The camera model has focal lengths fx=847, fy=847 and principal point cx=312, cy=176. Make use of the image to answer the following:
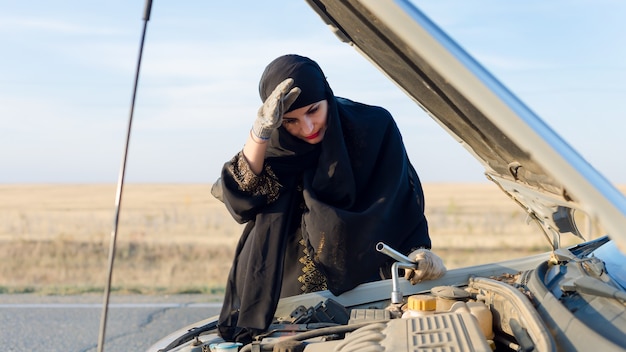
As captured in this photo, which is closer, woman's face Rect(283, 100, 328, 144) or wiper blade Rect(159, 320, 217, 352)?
wiper blade Rect(159, 320, 217, 352)

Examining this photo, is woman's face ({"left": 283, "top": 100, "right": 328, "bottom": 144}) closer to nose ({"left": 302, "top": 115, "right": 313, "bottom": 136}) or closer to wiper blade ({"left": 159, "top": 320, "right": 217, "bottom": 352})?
nose ({"left": 302, "top": 115, "right": 313, "bottom": 136})

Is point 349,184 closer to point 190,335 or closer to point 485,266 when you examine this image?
point 485,266

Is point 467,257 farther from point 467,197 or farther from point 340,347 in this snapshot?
point 467,197

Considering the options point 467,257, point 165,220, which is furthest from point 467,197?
point 467,257

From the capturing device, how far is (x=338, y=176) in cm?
348

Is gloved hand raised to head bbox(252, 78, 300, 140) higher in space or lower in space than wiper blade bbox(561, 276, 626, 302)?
higher

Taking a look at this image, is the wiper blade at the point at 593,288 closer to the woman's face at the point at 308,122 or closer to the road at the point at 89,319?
the woman's face at the point at 308,122

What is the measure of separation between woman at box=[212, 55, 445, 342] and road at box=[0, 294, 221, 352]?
4.18 metres

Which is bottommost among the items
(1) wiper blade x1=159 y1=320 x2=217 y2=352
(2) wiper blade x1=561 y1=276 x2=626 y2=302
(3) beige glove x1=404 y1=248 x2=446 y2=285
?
(1) wiper blade x1=159 y1=320 x2=217 y2=352

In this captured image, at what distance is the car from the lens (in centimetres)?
138

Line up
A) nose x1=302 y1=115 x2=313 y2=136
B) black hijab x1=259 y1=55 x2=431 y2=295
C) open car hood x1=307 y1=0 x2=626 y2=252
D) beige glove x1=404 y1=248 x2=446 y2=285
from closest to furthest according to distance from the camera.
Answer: open car hood x1=307 y1=0 x2=626 y2=252 → beige glove x1=404 y1=248 x2=446 y2=285 → black hijab x1=259 y1=55 x2=431 y2=295 → nose x1=302 y1=115 x2=313 y2=136

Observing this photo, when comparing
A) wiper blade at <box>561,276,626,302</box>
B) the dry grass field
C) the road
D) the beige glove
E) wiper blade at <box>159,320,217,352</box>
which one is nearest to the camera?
wiper blade at <box>561,276,626,302</box>

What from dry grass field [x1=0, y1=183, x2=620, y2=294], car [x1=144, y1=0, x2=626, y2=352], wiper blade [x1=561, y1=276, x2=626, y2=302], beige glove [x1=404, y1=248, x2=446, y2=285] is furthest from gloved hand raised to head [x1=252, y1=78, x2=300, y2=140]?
dry grass field [x1=0, y1=183, x2=620, y2=294]

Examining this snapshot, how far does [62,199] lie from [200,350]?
4276cm
